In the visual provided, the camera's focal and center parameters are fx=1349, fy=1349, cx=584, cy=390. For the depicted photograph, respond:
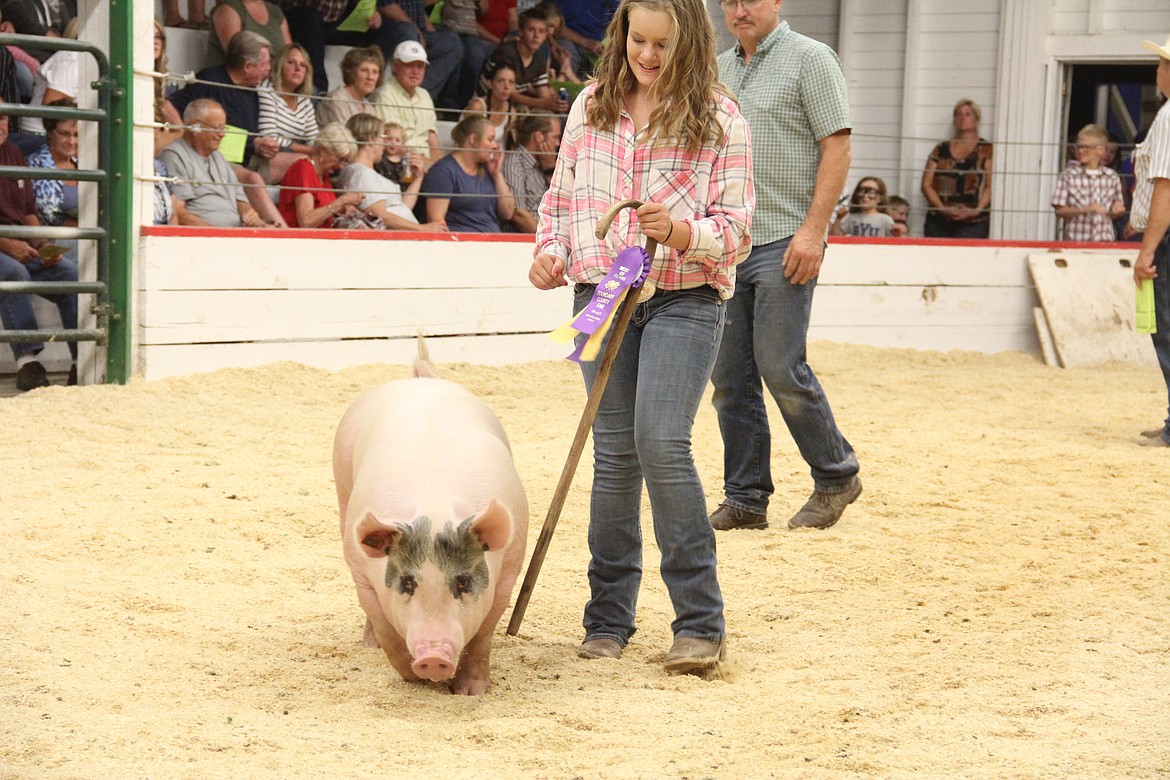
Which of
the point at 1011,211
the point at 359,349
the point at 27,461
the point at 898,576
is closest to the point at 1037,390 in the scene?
the point at 1011,211

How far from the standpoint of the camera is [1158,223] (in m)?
6.96

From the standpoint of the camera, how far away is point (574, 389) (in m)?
8.31

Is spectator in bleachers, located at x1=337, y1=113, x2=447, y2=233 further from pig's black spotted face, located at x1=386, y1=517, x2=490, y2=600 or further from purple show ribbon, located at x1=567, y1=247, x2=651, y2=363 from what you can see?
pig's black spotted face, located at x1=386, y1=517, x2=490, y2=600

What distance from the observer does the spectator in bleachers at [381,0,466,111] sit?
968 centimetres

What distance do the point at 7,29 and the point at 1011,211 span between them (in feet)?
26.5

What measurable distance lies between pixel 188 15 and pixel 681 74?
6.77 m

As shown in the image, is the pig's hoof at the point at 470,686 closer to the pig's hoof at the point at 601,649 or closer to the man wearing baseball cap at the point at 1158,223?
the pig's hoof at the point at 601,649

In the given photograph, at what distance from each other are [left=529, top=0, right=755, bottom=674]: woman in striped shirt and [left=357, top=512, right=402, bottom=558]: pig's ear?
62 cm

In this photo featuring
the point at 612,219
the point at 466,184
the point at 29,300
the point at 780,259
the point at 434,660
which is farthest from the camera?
the point at 466,184

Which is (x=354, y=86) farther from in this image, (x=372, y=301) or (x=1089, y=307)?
(x=1089, y=307)

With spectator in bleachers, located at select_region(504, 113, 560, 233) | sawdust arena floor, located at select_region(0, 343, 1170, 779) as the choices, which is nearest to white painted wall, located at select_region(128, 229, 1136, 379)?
sawdust arena floor, located at select_region(0, 343, 1170, 779)

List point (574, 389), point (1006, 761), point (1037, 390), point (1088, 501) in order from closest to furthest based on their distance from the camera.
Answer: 1. point (1006, 761)
2. point (1088, 501)
3. point (574, 389)
4. point (1037, 390)

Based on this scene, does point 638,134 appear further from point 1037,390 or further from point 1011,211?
point 1011,211

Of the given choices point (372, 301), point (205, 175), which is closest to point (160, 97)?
point (205, 175)
